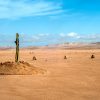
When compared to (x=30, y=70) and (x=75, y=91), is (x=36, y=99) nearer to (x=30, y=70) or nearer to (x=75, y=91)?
(x=75, y=91)

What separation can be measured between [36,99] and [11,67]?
28.5ft

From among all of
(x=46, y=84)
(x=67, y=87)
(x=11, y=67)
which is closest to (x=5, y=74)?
(x=11, y=67)

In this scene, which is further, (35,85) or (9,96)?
(35,85)

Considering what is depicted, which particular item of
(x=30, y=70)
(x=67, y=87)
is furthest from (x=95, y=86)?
(x=30, y=70)

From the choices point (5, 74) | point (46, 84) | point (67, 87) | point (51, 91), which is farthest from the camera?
point (5, 74)

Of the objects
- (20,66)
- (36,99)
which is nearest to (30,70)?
(20,66)

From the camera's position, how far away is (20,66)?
1934 centimetres

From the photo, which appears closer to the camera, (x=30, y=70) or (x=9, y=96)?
(x=9, y=96)

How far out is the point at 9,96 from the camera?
1128cm

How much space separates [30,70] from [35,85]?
511cm

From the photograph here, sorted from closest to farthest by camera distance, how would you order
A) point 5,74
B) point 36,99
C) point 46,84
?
point 36,99 < point 46,84 < point 5,74

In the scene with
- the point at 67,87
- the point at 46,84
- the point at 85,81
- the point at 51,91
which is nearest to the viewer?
the point at 51,91

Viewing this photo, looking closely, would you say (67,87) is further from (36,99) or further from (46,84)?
(36,99)

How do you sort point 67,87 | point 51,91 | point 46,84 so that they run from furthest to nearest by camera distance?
point 46,84, point 67,87, point 51,91
